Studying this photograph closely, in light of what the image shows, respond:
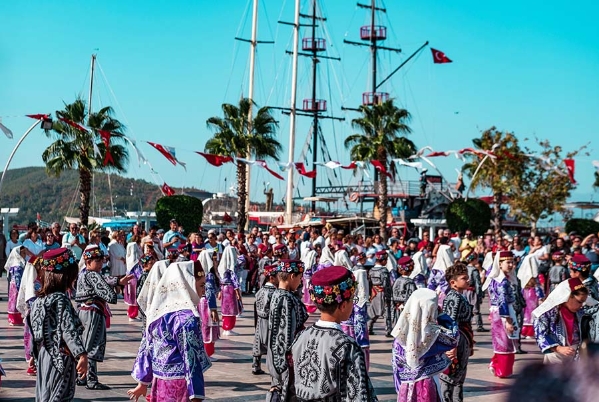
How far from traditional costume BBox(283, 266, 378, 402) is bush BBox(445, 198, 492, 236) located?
32.7 meters

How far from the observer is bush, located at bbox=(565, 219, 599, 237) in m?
35.5

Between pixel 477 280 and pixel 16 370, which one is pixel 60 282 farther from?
pixel 477 280

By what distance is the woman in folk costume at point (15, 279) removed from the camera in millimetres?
17094

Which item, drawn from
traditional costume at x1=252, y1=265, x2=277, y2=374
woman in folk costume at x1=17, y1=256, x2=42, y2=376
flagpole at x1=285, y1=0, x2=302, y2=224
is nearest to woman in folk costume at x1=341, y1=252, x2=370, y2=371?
traditional costume at x1=252, y1=265, x2=277, y2=374

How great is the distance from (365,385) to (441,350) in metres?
2.20

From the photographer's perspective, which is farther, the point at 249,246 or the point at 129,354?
the point at 249,246

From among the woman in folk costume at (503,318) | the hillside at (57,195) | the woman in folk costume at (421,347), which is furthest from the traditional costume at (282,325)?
the hillside at (57,195)

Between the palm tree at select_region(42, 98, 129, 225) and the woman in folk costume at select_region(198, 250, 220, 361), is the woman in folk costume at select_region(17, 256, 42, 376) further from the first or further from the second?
the palm tree at select_region(42, 98, 129, 225)

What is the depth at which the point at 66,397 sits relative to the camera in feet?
23.2

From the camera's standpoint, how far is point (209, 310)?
1516 centimetres

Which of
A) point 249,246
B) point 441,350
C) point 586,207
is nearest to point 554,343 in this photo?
point 441,350

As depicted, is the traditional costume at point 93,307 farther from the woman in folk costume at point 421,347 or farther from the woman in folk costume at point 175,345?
the woman in folk costume at point 421,347

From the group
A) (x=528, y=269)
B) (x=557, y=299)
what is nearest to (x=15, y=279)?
(x=528, y=269)

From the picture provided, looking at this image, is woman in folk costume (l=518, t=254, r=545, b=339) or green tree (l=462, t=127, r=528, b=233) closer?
woman in folk costume (l=518, t=254, r=545, b=339)
